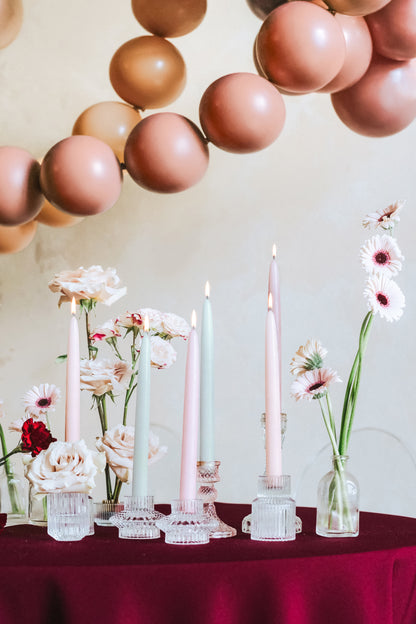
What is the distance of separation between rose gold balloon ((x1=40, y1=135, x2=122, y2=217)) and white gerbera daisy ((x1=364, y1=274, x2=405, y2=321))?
1.57 ft

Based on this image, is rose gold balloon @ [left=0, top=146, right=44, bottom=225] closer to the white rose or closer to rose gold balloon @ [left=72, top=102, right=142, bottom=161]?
rose gold balloon @ [left=72, top=102, right=142, bottom=161]

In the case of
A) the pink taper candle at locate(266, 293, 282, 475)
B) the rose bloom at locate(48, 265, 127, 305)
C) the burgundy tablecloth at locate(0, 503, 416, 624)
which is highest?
the rose bloom at locate(48, 265, 127, 305)

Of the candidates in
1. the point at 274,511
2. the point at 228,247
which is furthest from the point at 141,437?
the point at 228,247

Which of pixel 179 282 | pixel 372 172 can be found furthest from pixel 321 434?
pixel 372 172

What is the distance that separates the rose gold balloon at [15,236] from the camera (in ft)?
5.36

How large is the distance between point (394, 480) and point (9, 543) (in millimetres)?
Answer: 1212

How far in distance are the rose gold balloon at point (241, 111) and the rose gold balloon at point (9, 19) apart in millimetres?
554

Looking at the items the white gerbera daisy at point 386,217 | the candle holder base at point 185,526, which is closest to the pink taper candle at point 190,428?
the candle holder base at point 185,526

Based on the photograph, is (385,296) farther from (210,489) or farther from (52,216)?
(52,216)

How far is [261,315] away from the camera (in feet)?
6.78

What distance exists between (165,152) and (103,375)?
0.37m

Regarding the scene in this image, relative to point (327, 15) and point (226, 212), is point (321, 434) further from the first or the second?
point (327, 15)

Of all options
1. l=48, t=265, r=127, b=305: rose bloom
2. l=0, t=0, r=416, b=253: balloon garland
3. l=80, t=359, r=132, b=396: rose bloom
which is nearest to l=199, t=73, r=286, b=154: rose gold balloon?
l=0, t=0, r=416, b=253: balloon garland

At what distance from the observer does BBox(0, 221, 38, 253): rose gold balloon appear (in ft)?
5.36
